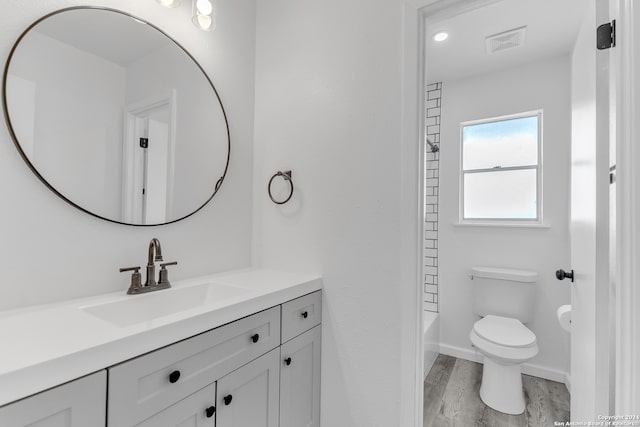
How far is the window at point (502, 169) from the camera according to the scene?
2.48 m

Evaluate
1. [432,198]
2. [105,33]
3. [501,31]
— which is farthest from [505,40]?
[105,33]

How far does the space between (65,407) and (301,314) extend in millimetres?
873

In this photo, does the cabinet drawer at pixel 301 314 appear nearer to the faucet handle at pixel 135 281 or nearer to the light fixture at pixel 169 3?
the faucet handle at pixel 135 281

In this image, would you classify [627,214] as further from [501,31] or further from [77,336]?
[501,31]

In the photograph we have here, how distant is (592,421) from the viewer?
1037mm

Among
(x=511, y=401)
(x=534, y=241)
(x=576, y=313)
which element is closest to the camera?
(x=576, y=313)

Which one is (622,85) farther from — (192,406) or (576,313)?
(192,406)

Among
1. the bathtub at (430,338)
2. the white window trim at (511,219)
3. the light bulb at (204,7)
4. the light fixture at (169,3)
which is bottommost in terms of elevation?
the bathtub at (430,338)

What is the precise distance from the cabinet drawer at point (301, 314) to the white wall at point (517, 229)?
1729 mm

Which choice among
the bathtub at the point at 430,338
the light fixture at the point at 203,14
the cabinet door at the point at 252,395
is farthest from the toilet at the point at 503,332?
the light fixture at the point at 203,14

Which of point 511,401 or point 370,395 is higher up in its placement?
point 370,395

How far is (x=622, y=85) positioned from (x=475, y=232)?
1.86 m

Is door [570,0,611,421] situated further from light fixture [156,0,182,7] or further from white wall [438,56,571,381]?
light fixture [156,0,182,7]

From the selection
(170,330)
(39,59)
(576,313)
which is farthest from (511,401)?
(39,59)
